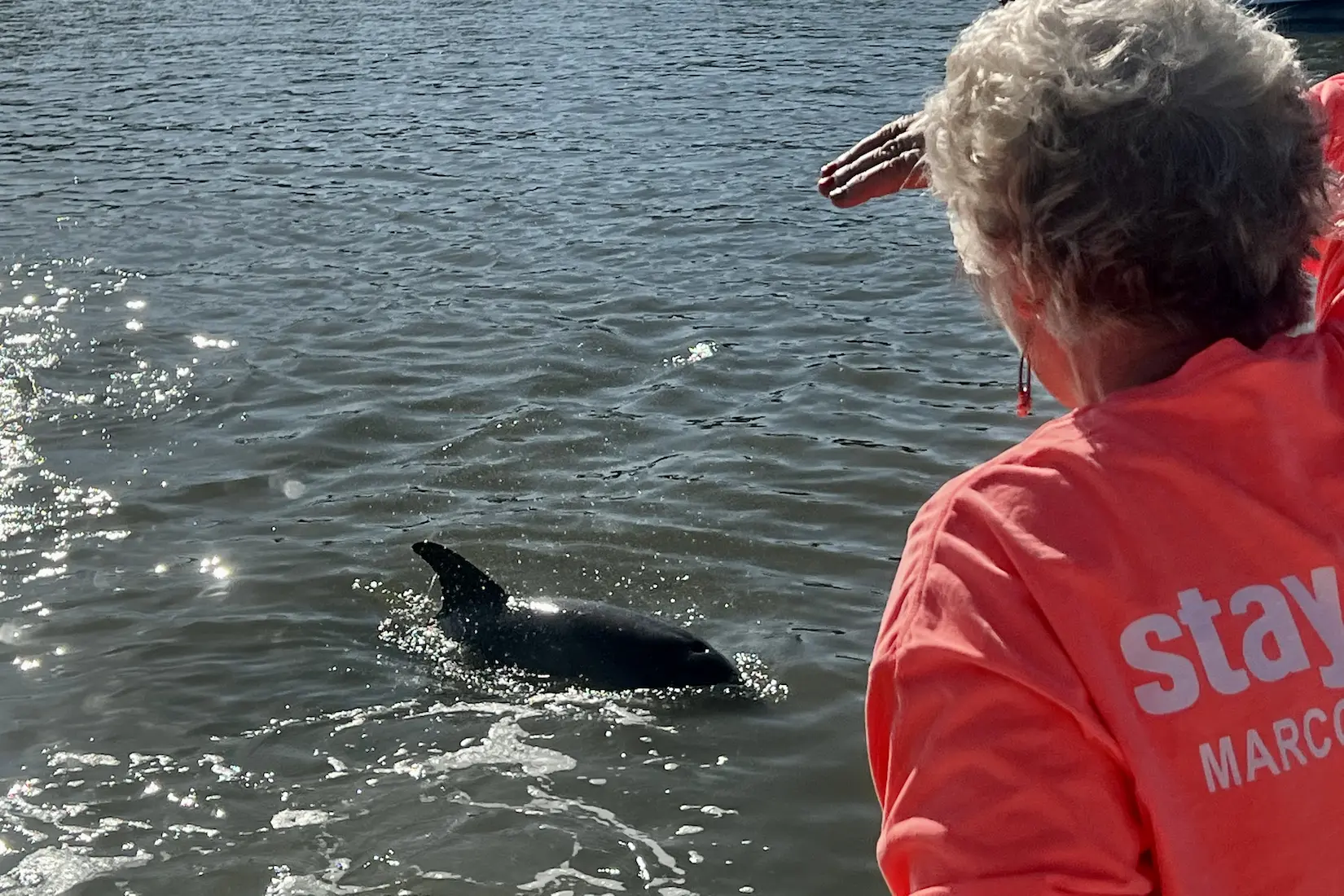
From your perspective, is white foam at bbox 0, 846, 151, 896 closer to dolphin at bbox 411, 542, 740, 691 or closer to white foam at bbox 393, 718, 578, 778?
white foam at bbox 393, 718, 578, 778

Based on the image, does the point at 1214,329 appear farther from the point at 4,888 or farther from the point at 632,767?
the point at 4,888

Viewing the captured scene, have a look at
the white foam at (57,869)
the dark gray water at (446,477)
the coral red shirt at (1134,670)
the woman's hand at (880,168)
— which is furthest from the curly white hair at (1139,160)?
the white foam at (57,869)

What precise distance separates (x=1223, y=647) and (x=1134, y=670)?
12 centimetres

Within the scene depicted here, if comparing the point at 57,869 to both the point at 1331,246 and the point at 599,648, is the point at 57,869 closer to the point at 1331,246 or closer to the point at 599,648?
the point at 599,648

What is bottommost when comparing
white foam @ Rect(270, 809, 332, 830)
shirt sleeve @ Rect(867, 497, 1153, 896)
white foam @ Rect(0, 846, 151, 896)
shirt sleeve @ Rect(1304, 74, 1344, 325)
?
white foam @ Rect(270, 809, 332, 830)

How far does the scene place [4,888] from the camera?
548cm

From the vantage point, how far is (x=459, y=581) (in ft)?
23.7

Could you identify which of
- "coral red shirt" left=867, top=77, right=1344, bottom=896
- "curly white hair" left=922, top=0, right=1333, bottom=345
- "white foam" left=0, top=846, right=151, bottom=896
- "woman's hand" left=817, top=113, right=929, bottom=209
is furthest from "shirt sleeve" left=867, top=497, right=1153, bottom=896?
"white foam" left=0, top=846, right=151, bottom=896

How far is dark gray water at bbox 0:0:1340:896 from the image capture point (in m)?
5.89

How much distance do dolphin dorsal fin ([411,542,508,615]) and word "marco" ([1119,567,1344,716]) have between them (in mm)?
5545

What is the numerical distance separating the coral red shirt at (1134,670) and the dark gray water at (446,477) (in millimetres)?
3705

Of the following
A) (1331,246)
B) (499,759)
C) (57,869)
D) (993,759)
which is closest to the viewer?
(993,759)

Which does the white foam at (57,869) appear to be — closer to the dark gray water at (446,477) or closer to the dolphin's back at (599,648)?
the dark gray water at (446,477)

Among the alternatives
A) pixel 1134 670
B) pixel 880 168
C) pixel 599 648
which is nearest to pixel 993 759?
pixel 1134 670
